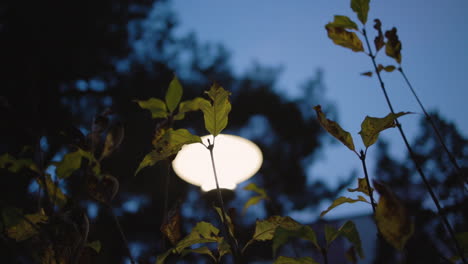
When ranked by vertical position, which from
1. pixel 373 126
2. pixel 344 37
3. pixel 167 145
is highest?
pixel 344 37

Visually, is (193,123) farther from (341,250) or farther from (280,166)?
(341,250)

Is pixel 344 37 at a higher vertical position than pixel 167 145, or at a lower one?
higher

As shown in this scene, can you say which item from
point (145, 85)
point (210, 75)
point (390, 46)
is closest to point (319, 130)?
point (210, 75)

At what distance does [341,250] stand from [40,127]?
1666cm

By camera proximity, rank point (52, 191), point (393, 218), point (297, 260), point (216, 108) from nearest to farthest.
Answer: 1. point (393, 218)
2. point (297, 260)
3. point (216, 108)
4. point (52, 191)

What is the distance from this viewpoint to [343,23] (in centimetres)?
61

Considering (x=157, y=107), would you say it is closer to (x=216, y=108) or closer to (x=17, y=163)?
(x=216, y=108)

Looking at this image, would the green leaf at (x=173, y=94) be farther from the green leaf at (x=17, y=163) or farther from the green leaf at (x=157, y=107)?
the green leaf at (x=17, y=163)

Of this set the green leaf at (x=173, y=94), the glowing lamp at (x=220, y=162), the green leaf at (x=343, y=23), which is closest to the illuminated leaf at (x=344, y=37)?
the green leaf at (x=343, y=23)

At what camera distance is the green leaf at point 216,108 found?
533 mm

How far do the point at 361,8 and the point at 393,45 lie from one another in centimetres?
12

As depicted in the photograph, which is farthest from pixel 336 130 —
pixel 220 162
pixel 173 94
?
pixel 220 162

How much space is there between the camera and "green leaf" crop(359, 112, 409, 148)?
457mm

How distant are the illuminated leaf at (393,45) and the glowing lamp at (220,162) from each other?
745mm
